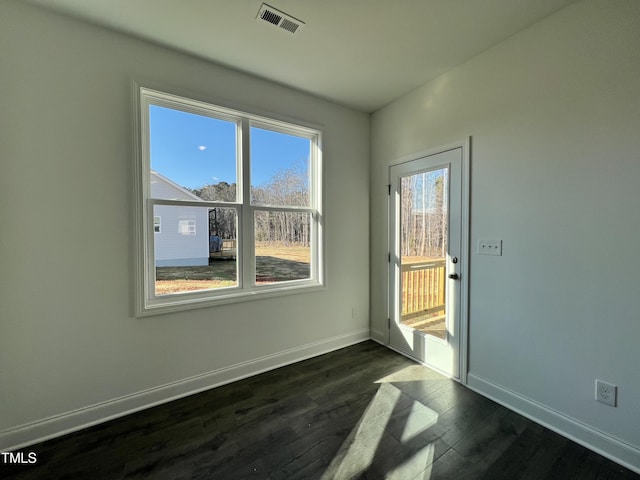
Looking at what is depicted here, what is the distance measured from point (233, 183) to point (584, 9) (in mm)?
2775

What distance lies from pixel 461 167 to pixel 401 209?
2.55 ft

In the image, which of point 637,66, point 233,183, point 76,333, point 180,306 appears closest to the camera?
point 637,66

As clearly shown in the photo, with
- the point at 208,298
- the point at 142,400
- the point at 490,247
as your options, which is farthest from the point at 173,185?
the point at 490,247

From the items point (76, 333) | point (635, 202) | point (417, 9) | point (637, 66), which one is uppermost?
point (417, 9)

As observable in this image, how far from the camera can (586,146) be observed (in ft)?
5.55

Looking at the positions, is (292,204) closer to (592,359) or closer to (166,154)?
(166,154)

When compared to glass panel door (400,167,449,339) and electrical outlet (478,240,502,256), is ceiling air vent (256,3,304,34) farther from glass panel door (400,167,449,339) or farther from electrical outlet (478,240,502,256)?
electrical outlet (478,240,502,256)

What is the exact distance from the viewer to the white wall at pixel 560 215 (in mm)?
1561

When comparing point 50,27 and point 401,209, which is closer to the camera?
point 50,27

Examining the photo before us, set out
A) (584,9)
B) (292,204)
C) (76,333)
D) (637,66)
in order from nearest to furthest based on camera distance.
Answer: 1. (637,66)
2. (584,9)
3. (76,333)
4. (292,204)

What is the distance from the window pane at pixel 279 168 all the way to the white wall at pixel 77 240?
1.47ft

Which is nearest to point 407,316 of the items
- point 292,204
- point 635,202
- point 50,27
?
point 292,204

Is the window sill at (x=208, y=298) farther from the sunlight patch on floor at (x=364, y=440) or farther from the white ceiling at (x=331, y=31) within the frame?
the white ceiling at (x=331, y=31)

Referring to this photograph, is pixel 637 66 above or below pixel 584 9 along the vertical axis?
below
